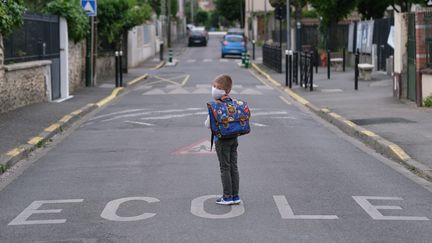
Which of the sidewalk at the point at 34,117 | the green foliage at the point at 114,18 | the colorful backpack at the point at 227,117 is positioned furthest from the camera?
the green foliage at the point at 114,18

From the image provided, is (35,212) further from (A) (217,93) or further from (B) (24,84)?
(B) (24,84)

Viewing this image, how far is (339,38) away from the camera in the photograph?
43094mm

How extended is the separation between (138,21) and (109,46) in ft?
9.50

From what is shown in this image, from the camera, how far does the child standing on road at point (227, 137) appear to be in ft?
27.0

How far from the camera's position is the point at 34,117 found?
1719 centimetres

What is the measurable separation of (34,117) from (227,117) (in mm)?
9833

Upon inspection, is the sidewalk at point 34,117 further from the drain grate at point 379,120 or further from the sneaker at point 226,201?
the drain grate at point 379,120

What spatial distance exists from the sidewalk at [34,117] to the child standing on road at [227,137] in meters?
4.73

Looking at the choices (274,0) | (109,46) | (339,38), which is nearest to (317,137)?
(109,46)

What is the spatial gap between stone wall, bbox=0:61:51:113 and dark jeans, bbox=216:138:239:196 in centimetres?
1021

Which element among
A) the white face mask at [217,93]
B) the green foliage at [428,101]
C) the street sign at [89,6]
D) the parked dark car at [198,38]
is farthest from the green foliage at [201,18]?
the white face mask at [217,93]

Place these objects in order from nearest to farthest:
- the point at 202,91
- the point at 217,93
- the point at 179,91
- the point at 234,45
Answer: the point at 217,93 → the point at 202,91 → the point at 179,91 → the point at 234,45

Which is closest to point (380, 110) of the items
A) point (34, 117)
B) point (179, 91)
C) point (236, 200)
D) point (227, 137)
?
point (34, 117)

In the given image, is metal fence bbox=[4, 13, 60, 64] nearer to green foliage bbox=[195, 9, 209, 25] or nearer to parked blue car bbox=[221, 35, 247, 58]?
parked blue car bbox=[221, 35, 247, 58]
